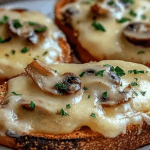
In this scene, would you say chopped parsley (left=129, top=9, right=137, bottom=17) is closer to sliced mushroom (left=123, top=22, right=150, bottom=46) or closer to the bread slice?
sliced mushroom (left=123, top=22, right=150, bottom=46)

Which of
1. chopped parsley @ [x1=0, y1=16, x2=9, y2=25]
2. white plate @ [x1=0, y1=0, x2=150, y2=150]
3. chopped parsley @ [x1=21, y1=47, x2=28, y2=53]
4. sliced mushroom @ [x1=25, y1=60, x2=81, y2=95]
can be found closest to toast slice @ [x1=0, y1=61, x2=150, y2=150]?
sliced mushroom @ [x1=25, y1=60, x2=81, y2=95]

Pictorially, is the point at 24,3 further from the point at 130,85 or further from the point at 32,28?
the point at 130,85

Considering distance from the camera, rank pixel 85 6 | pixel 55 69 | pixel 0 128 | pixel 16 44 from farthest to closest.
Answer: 1. pixel 85 6
2. pixel 16 44
3. pixel 55 69
4. pixel 0 128

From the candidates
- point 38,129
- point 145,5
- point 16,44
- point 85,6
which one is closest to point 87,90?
point 38,129

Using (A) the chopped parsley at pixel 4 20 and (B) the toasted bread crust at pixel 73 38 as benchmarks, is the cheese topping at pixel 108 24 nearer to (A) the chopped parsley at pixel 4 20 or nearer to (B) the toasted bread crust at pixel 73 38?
(B) the toasted bread crust at pixel 73 38

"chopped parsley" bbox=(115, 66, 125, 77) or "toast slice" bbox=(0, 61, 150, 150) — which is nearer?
"toast slice" bbox=(0, 61, 150, 150)

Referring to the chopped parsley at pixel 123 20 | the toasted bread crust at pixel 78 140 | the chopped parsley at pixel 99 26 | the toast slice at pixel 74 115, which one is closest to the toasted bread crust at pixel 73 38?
the chopped parsley at pixel 99 26

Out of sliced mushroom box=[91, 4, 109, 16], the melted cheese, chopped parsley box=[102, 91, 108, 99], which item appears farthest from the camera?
sliced mushroom box=[91, 4, 109, 16]

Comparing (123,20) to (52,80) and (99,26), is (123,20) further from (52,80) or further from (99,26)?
(52,80)
